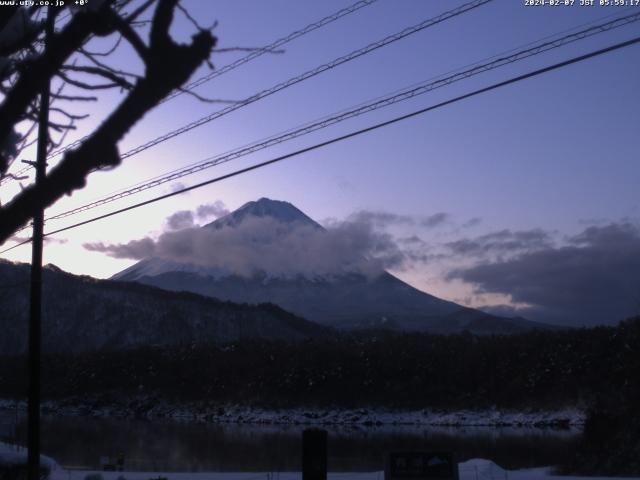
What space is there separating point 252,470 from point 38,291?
16.2m

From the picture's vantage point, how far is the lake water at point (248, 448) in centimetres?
3319

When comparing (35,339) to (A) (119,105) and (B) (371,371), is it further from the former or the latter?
(B) (371,371)

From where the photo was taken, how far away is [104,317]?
13925 cm

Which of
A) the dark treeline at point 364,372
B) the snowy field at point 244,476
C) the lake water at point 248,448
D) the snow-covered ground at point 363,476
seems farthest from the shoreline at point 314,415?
the snowy field at point 244,476

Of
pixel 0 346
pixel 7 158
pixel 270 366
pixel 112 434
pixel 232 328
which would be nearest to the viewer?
pixel 7 158

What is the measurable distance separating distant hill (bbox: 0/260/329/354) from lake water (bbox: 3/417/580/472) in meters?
77.5

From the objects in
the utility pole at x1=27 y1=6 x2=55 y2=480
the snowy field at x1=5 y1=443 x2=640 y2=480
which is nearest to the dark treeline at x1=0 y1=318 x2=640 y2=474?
the snowy field at x1=5 y1=443 x2=640 y2=480

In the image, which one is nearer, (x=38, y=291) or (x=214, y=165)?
(x=214, y=165)

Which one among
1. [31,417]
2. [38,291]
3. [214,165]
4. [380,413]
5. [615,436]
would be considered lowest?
[380,413]

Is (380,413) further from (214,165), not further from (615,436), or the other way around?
(214,165)

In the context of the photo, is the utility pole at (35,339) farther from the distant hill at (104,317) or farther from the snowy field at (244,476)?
the distant hill at (104,317)

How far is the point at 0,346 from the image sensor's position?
13575 centimetres

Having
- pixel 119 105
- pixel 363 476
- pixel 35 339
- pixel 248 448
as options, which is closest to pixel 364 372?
pixel 248 448

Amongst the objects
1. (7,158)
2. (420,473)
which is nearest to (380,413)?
(420,473)
